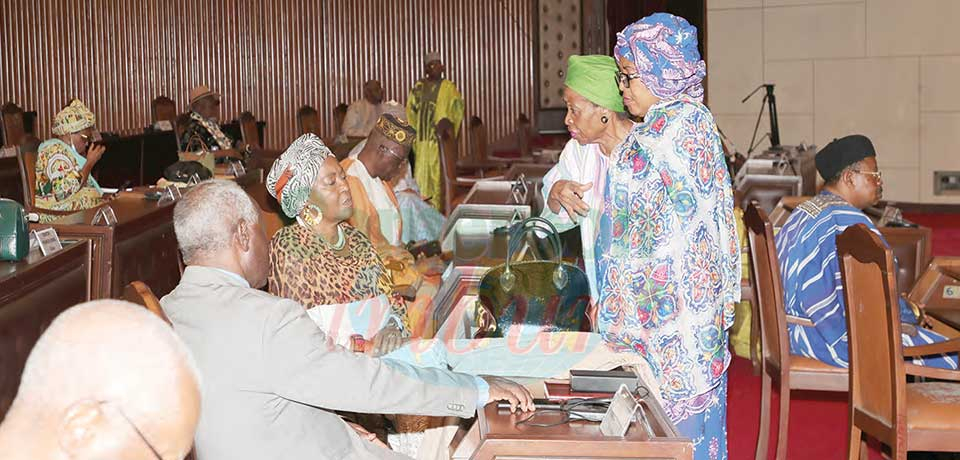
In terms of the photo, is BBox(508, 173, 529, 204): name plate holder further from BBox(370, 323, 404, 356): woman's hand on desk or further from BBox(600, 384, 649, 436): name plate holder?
BBox(600, 384, 649, 436): name plate holder

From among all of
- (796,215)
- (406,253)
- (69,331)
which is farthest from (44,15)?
(69,331)

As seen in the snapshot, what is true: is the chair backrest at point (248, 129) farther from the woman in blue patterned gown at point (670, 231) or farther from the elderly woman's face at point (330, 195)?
the woman in blue patterned gown at point (670, 231)

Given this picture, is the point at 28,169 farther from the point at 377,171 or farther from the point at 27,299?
the point at 27,299

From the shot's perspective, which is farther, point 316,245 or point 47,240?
point 47,240

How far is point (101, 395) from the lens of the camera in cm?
100

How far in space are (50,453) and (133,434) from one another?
0.24 ft

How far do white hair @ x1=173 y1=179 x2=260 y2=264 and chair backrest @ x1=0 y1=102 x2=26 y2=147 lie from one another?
7.05 metres

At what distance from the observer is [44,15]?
11242mm

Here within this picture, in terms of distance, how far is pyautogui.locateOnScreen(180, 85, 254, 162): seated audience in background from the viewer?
7305 mm

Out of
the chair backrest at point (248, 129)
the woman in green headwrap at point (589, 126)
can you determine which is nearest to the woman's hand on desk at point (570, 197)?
the woman in green headwrap at point (589, 126)

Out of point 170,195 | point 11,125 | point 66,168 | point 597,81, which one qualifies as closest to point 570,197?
point 597,81

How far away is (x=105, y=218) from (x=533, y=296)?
6.13ft

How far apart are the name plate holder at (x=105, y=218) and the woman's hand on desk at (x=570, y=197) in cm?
153

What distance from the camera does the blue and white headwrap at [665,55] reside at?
241 centimetres
